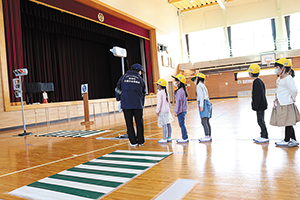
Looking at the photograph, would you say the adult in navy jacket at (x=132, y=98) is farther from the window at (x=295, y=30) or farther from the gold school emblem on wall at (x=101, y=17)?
the window at (x=295, y=30)

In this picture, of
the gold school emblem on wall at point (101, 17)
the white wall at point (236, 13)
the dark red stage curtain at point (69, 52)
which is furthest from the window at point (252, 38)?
the gold school emblem on wall at point (101, 17)

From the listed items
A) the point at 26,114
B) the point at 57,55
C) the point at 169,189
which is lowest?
the point at 169,189

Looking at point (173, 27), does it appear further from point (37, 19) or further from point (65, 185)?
point (65, 185)

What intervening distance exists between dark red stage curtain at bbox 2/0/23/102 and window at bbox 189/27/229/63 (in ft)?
56.4

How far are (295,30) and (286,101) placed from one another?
20.3 metres

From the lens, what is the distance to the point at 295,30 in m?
20.2

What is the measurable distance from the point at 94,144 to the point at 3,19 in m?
6.95

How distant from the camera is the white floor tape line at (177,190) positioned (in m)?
2.24

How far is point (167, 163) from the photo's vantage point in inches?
132

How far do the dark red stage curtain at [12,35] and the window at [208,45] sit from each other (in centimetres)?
Result: 1721

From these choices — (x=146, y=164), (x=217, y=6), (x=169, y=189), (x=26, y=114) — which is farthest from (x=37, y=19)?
(x=217, y=6)

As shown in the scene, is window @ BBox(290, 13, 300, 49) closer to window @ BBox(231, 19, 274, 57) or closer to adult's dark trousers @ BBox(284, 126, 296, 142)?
window @ BBox(231, 19, 274, 57)

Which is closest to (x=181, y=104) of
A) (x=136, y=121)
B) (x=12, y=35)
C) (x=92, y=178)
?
(x=136, y=121)

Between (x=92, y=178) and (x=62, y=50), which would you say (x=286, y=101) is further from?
(x=62, y=50)
